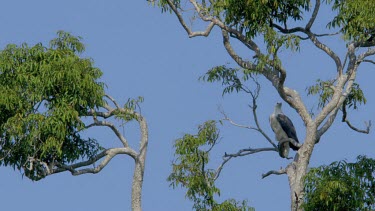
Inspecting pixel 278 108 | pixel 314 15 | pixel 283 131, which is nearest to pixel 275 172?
pixel 283 131

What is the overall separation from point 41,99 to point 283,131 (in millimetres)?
4928

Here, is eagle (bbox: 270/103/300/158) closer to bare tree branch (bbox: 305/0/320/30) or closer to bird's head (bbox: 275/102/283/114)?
bird's head (bbox: 275/102/283/114)

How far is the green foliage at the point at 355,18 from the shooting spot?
28.1 meters

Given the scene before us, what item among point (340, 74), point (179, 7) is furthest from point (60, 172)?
point (340, 74)

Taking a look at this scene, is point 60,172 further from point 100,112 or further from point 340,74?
point 340,74

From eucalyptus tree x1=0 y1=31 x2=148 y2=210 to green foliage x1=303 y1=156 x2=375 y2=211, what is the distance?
14.4 ft

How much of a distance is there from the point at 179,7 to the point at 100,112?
284cm

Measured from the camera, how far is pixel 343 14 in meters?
28.5

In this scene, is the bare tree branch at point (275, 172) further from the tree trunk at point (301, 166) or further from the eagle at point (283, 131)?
the eagle at point (283, 131)

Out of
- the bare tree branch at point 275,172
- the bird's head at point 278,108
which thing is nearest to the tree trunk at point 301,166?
the bare tree branch at point 275,172

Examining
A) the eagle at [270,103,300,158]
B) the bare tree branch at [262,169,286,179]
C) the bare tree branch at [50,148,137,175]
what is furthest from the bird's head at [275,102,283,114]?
the bare tree branch at [50,148,137,175]

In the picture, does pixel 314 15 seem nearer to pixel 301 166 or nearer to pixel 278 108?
pixel 278 108

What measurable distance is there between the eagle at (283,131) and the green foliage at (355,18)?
7.45ft

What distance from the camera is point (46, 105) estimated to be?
2861 centimetres
